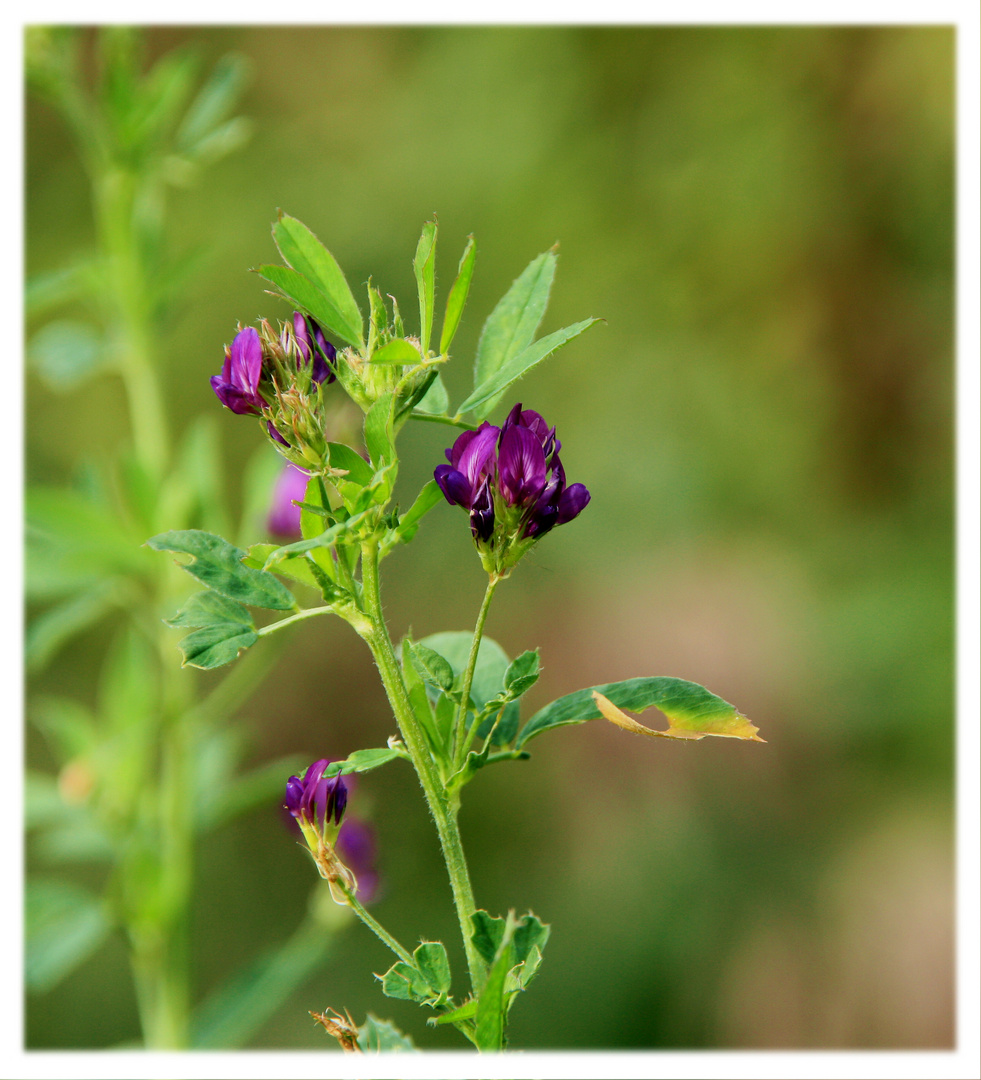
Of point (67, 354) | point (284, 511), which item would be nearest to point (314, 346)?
point (284, 511)

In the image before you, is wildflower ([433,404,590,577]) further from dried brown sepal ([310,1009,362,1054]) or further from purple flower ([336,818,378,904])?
purple flower ([336,818,378,904])

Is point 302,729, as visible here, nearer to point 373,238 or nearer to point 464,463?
point 373,238

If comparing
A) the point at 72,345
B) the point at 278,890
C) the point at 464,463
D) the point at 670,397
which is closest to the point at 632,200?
the point at 670,397

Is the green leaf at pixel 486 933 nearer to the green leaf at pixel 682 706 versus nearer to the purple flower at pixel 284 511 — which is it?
the green leaf at pixel 682 706

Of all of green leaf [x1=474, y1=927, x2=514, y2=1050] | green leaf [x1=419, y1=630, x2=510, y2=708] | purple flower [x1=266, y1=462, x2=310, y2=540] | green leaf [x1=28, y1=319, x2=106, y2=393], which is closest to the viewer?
green leaf [x1=474, y1=927, x2=514, y2=1050]

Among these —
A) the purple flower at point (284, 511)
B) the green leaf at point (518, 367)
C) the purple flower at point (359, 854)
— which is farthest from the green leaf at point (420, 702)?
the purple flower at point (359, 854)

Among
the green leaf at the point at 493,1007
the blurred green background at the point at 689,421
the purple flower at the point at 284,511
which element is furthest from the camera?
the blurred green background at the point at 689,421

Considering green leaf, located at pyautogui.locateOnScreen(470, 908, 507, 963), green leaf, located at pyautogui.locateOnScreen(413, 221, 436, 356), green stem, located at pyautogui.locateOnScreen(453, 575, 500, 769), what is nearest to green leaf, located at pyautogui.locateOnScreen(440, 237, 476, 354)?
green leaf, located at pyautogui.locateOnScreen(413, 221, 436, 356)

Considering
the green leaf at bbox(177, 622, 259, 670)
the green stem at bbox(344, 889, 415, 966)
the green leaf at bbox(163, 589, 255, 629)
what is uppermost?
the green leaf at bbox(163, 589, 255, 629)
